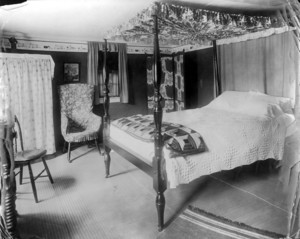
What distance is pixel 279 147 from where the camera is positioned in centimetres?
300

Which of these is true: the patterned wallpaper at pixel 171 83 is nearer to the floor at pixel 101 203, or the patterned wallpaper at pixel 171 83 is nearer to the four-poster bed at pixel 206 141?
the four-poster bed at pixel 206 141

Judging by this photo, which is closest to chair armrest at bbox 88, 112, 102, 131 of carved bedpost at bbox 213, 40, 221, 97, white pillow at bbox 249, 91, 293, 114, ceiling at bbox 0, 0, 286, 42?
ceiling at bbox 0, 0, 286, 42

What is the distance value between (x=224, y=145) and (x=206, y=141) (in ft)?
0.72

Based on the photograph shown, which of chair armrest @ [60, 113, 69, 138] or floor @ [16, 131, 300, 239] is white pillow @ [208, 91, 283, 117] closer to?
floor @ [16, 131, 300, 239]

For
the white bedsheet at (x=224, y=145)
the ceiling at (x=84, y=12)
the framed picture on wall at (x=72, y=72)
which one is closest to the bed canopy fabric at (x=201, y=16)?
the ceiling at (x=84, y=12)

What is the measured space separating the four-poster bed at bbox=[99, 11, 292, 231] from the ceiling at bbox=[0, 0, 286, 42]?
0.68 m

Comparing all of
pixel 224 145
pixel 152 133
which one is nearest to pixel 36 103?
pixel 152 133

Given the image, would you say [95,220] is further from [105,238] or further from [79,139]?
[79,139]

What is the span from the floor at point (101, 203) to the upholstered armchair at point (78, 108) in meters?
1.08

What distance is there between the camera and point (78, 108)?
470 centimetres

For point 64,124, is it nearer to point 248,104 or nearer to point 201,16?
point 201,16

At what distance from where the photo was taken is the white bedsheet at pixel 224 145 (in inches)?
87.7

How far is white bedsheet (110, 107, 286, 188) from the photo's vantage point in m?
2.23

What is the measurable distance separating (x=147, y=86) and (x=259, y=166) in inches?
130
